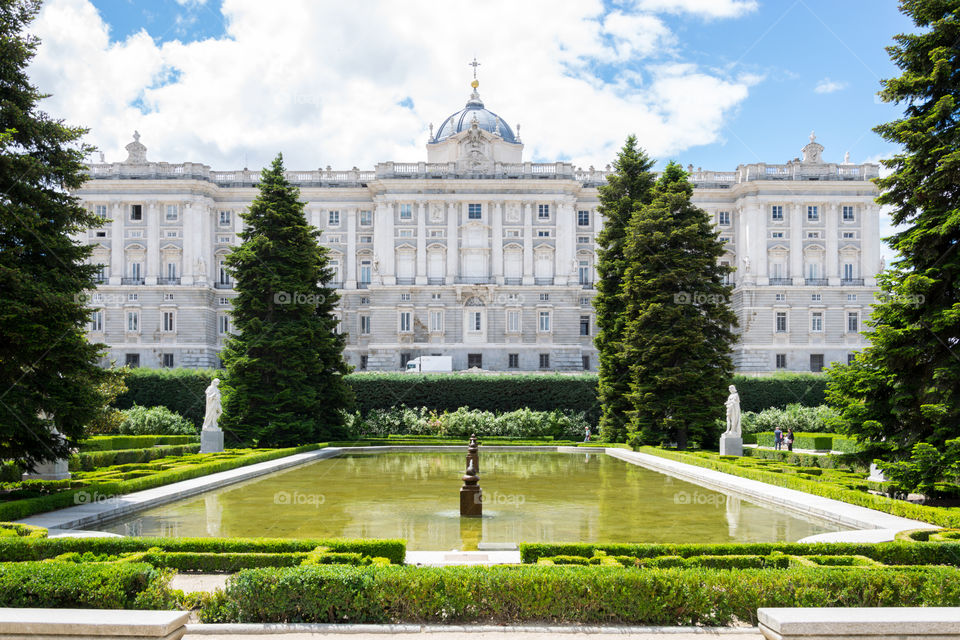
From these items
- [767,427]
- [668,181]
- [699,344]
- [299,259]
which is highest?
[668,181]

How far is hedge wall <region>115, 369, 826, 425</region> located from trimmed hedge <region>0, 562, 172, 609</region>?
31.2m

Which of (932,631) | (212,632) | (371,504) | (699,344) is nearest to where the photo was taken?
(932,631)

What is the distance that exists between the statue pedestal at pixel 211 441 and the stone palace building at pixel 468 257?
3196cm

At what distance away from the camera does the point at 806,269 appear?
5994 centimetres

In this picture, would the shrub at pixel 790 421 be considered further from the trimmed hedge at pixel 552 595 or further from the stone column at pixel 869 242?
the stone column at pixel 869 242

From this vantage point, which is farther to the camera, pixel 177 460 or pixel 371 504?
pixel 177 460

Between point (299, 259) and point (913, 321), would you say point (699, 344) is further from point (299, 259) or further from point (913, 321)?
point (299, 259)

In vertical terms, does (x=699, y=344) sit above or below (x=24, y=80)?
below

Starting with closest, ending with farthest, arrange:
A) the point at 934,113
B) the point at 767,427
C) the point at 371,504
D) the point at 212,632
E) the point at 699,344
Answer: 1. the point at 212,632
2. the point at 934,113
3. the point at 371,504
4. the point at 699,344
5. the point at 767,427

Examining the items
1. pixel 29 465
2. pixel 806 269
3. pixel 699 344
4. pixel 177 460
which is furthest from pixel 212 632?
pixel 806 269

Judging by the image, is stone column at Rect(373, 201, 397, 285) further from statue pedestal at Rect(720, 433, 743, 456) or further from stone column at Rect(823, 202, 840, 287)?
statue pedestal at Rect(720, 433, 743, 456)

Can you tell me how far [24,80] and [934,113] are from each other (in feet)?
53.5

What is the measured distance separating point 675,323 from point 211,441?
53.2 ft
